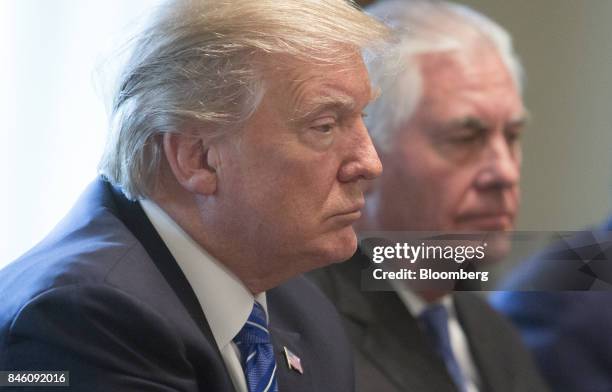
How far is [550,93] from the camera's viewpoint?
3475 mm

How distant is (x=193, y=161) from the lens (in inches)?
60.1

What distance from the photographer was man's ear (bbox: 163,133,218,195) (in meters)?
1.52

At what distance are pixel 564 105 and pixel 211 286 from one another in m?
2.23

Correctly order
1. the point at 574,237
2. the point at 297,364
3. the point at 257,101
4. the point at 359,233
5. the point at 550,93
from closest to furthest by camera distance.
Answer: the point at 257,101
the point at 297,364
the point at 359,233
the point at 574,237
the point at 550,93

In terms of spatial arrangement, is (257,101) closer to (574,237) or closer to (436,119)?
(436,119)

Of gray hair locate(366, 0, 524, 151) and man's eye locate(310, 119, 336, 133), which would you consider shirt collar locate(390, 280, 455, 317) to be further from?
man's eye locate(310, 119, 336, 133)

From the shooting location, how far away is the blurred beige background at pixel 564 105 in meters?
3.40

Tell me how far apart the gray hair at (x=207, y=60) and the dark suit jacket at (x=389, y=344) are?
665 millimetres

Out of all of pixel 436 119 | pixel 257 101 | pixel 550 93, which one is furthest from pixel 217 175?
pixel 550 93

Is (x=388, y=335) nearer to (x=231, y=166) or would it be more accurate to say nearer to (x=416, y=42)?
(x=231, y=166)

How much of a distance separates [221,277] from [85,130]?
1.02m

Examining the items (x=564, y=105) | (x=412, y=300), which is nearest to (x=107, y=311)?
(x=412, y=300)

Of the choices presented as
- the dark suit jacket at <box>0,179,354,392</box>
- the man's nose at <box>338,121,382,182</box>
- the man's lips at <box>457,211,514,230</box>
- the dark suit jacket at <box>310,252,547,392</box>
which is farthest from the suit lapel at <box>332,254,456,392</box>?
the man's nose at <box>338,121,382,182</box>

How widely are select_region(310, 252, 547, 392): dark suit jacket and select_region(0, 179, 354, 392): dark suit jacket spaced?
436mm
